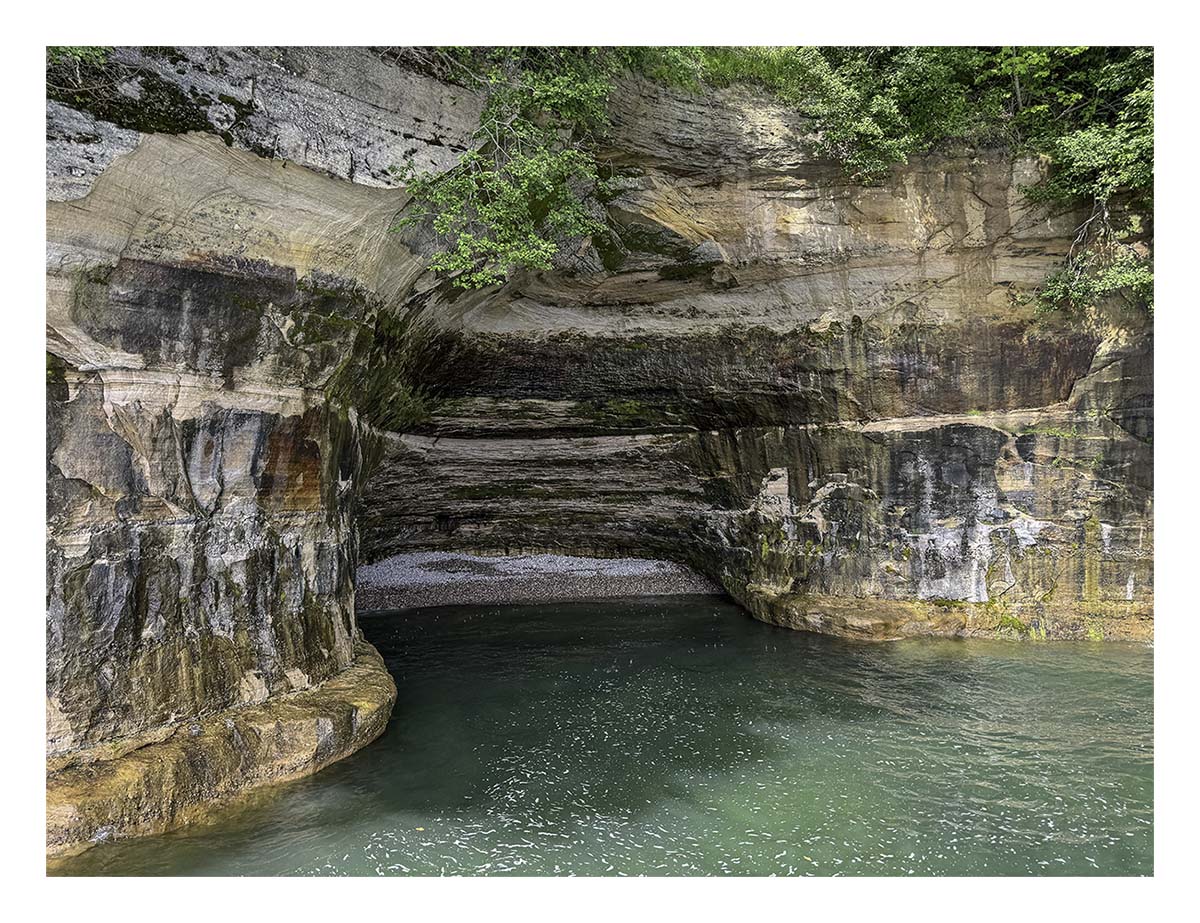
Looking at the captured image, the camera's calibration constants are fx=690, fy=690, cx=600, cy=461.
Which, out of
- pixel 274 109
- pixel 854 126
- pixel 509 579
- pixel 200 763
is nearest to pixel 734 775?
pixel 200 763

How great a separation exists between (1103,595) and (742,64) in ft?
36.5

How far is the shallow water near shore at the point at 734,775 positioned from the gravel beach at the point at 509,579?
647cm

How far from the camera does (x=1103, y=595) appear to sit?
492 inches

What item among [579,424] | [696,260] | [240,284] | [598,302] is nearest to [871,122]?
[696,260]

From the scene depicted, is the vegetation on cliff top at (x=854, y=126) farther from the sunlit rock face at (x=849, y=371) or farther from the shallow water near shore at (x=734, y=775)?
the shallow water near shore at (x=734, y=775)

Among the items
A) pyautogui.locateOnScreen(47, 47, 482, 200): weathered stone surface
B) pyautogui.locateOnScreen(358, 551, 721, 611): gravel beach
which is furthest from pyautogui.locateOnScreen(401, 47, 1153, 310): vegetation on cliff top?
pyautogui.locateOnScreen(358, 551, 721, 611): gravel beach

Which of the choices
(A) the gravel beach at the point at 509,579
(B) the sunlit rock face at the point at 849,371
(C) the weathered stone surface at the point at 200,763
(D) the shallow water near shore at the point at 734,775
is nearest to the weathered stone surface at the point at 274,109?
(B) the sunlit rock face at the point at 849,371

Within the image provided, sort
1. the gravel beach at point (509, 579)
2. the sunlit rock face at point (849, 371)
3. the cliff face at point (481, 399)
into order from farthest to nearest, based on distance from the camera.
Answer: the gravel beach at point (509, 579)
the sunlit rock face at point (849, 371)
the cliff face at point (481, 399)

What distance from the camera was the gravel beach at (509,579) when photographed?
61.4 ft

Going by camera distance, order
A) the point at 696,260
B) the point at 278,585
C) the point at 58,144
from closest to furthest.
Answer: the point at 58,144, the point at 278,585, the point at 696,260

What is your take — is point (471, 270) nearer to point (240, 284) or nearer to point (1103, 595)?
point (240, 284)

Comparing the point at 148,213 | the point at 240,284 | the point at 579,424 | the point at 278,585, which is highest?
the point at 148,213

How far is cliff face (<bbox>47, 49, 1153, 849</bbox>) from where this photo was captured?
259 inches

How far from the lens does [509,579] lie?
64.4 ft
